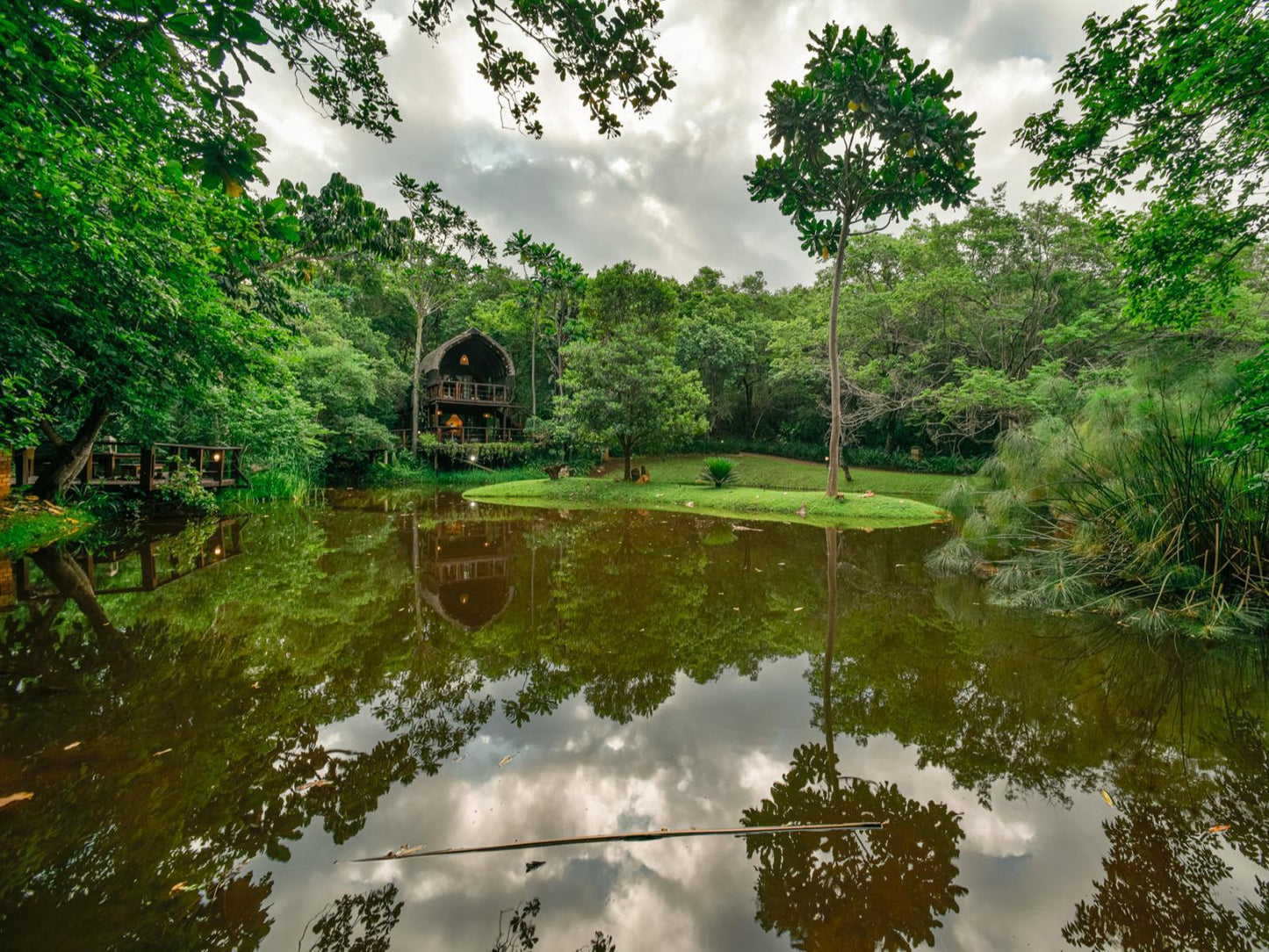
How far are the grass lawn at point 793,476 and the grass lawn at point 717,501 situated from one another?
10.6 ft

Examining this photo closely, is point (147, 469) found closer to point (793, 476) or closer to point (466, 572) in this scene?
point (466, 572)

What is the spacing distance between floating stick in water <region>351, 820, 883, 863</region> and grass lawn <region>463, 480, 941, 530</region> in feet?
30.8

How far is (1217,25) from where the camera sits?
13.7ft

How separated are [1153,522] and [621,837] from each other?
5.91 m

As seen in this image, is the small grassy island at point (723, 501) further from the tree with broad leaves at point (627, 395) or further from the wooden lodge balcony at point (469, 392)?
the wooden lodge balcony at point (469, 392)

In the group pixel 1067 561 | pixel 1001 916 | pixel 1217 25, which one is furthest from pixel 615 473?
pixel 1001 916

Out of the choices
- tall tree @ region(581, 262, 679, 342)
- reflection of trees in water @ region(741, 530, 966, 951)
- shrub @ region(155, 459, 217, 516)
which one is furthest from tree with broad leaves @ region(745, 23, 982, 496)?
shrub @ region(155, 459, 217, 516)

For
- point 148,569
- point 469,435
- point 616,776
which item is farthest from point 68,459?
point 469,435

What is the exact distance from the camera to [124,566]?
6102mm

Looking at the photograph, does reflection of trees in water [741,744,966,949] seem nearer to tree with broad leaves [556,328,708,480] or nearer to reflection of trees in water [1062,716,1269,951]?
reflection of trees in water [1062,716,1269,951]

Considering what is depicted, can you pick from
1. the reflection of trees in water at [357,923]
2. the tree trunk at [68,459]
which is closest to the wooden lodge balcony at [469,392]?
the tree trunk at [68,459]

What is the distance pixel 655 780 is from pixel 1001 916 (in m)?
1.38

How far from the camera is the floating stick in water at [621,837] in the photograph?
1890mm

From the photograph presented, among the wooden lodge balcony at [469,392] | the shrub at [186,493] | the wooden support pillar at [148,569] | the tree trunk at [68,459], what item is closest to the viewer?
the wooden support pillar at [148,569]
